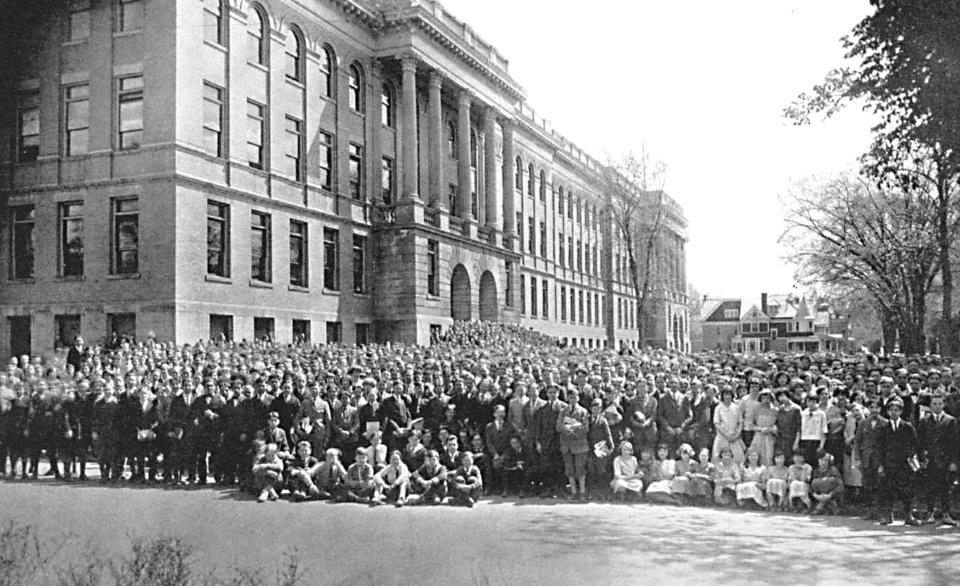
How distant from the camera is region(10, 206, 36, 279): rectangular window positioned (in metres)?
23.5

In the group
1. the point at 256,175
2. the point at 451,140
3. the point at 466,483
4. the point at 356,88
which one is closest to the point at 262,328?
the point at 256,175

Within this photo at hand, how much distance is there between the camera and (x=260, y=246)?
106 ft

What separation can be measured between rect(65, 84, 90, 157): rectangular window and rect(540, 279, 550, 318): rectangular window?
4171 cm

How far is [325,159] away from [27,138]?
14.5 m

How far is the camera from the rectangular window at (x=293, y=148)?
3409cm

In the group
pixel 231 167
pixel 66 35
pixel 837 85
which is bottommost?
pixel 837 85

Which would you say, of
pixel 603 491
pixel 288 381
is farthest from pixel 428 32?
pixel 603 491

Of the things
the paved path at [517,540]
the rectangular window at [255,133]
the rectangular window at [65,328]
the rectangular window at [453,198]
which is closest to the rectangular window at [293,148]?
the rectangular window at [255,133]

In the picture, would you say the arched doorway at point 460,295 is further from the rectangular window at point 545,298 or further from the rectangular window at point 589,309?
the rectangular window at point 589,309

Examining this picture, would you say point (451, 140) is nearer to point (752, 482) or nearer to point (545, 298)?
point (545, 298)

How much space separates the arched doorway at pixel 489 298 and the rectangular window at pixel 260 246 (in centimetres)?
1765

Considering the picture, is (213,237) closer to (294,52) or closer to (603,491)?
(294,52)

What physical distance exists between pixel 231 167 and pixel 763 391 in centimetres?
2177

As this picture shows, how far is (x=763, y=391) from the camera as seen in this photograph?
1452cm
